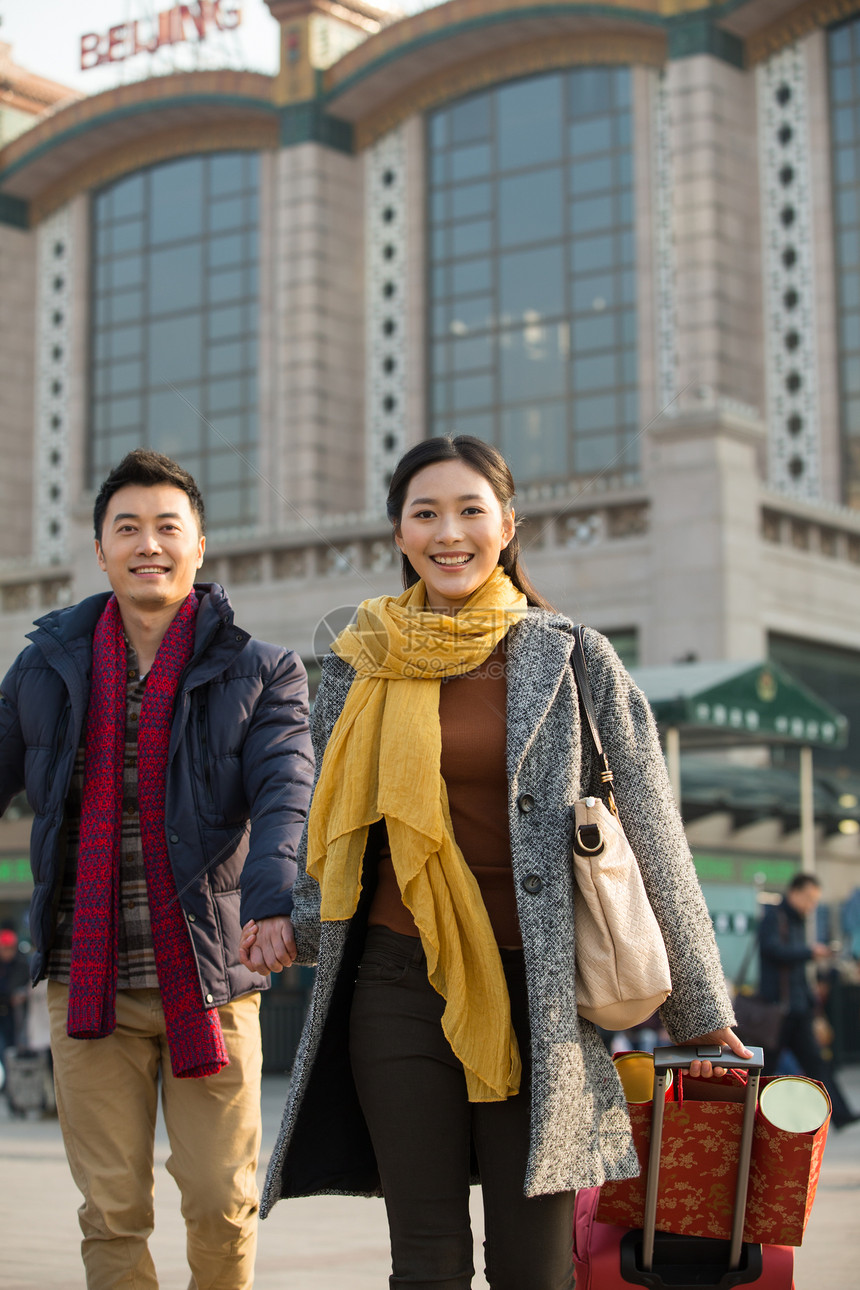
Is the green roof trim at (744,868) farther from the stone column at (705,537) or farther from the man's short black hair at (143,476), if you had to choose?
the man's short black hair at (143,476)

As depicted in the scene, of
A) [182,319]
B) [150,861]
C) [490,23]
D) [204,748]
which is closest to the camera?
[150,861]

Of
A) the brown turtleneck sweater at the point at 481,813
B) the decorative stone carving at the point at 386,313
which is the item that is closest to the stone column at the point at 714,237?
the decorative stone carving at the point at 386,313

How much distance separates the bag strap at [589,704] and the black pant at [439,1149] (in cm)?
39

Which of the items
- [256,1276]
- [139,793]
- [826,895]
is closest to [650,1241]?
[139,793]

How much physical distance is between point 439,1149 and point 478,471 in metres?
1.40

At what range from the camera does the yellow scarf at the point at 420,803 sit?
3412 mm

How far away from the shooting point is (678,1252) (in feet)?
12.0

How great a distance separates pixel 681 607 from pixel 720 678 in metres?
8.87

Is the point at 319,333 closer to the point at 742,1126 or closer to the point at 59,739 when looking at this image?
the point at 59,739

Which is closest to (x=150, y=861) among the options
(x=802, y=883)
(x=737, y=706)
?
(x=802, y=883)

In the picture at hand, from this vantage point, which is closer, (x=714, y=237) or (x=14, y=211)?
(x=714, y=237)

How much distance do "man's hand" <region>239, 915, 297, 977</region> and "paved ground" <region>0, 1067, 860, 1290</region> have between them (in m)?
2.32

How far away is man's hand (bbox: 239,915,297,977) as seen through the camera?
12.5ft

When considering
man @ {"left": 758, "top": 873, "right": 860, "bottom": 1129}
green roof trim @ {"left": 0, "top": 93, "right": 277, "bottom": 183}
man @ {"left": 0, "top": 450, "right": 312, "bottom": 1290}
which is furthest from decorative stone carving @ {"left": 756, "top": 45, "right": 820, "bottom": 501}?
man @ {"left": 0, "top": 450, "right": 312, "bottom": 1290}
